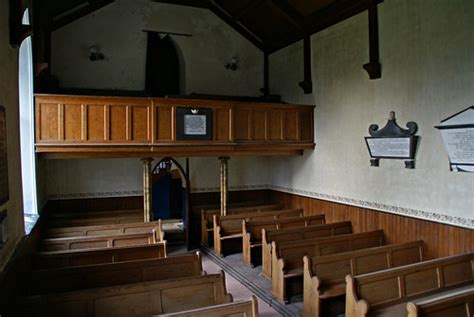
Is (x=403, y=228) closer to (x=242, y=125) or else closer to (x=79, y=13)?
(x=242, y=125)

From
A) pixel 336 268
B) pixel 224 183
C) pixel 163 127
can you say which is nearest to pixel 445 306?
pixel 336 268

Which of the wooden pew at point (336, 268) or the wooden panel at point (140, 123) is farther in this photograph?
the wooden panel at point (140, 123)

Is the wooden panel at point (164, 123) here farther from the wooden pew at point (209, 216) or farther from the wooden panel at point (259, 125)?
the wooden pew at point (209, 216)

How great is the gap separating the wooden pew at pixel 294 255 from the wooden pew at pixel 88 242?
6.93 feet

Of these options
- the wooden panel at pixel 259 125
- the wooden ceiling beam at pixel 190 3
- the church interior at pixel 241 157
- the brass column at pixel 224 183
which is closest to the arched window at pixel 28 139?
the church interior at pixel 241 157

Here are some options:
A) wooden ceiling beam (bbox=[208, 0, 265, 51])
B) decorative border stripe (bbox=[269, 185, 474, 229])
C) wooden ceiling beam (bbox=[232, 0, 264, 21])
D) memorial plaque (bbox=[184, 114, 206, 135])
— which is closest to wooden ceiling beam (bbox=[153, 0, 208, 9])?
wooden ceiling beam (bbox=[208, 0, 265, 51])

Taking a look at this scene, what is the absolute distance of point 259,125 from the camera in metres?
6.98

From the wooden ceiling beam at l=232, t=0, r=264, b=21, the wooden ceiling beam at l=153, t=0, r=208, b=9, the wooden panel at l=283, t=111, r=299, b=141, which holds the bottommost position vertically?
the wooden panel at l=283, t=111, r=299, b=141

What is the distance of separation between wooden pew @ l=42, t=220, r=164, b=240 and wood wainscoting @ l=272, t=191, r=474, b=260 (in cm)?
299

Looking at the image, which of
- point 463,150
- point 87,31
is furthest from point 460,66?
point 87,31

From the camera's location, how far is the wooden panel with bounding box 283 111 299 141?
Answer: 7.14 m

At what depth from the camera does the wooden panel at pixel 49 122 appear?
18.6 ft

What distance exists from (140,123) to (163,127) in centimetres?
38

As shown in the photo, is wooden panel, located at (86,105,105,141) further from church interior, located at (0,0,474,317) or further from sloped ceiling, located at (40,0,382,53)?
sloped ceiling, located at (40,0,382,53)
